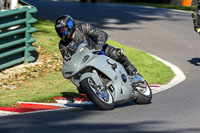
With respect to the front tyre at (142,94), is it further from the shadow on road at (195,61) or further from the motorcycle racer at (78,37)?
the shadow on road at (195,61)

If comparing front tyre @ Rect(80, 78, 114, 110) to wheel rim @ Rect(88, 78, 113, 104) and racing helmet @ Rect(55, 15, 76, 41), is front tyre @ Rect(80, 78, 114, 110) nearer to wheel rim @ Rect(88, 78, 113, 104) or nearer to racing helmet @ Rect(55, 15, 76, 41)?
wheel rim @ Rect(88, 78, 113, 104)

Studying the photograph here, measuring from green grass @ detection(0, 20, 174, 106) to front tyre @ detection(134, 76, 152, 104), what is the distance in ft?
6.13

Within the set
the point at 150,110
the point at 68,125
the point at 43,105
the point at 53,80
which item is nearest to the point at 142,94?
the point at 150,110

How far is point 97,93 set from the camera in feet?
24.4

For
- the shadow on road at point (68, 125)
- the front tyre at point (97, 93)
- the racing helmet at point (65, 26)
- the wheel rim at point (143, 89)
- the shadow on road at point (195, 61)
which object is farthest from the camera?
the shadow on road at point (195, 61)

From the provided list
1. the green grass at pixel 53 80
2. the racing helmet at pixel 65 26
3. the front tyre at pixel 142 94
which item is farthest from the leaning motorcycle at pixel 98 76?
the green grass at pixel 53 80

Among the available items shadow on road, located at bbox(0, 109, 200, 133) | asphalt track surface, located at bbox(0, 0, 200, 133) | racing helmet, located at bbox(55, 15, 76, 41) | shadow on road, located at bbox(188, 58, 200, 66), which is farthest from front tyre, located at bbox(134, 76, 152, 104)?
shadow on road, located at bbox(188, 58, 200, 66)

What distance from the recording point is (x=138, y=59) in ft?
49.9

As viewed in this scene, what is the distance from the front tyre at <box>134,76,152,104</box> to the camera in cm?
852

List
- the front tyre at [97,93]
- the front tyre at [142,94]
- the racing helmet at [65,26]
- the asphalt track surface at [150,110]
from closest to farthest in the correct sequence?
the asphalt track surface at [150,110] → the front tyre at [97,93] → the racing helmet at [65,26] → the front tyre at [142,94]

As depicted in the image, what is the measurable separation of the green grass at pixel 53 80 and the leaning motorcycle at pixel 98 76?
6.42 feet

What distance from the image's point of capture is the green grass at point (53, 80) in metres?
9.78

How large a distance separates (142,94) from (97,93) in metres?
1.38

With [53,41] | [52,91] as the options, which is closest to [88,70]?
[52,91]
